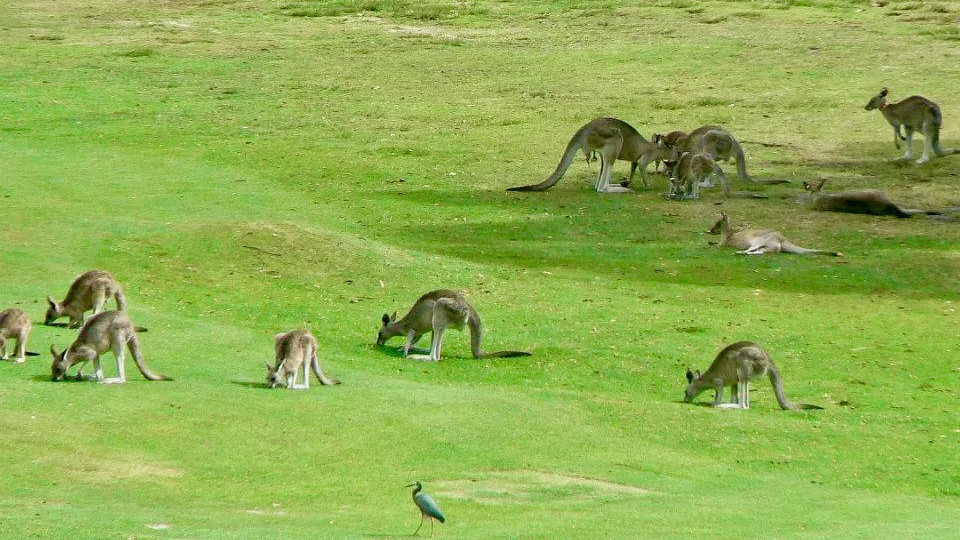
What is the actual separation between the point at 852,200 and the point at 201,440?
1495 cm

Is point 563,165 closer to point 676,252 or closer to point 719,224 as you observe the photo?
point 719,224

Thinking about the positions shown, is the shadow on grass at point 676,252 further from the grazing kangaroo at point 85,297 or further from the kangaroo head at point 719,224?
the grazing kangaroo at point 85,297

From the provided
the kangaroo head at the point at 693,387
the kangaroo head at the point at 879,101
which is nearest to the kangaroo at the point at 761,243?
the kangaroo head at the point at 693,387

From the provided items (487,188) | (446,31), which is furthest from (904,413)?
(446,31)

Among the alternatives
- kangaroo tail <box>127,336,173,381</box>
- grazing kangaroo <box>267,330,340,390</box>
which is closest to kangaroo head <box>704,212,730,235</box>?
grazing kangaroo <box>267,330,340,390</box>

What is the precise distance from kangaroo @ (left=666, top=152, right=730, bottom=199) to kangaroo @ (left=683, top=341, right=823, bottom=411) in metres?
11.0

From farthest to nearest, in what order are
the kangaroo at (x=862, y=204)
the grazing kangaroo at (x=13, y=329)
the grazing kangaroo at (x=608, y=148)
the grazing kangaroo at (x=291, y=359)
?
1. the grazing kangaroo at (x=608, y=148)
2. the kangaroo at (x=862, y=204)
3. the grazing kangaroo at (x=13, y=329)
4. the grazing kangaroo at (x=291, y=359)

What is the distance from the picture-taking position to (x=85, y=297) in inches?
565

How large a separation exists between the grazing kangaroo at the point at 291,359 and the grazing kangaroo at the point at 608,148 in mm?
12711

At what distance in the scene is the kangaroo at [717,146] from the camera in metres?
25.4

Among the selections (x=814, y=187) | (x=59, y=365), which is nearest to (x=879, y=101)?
(x=814, y=187)

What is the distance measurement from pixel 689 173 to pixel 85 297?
40.3 ft

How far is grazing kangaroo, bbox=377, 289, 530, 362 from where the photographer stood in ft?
48.0

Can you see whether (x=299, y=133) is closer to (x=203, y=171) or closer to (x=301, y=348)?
(x=203, y=171)
